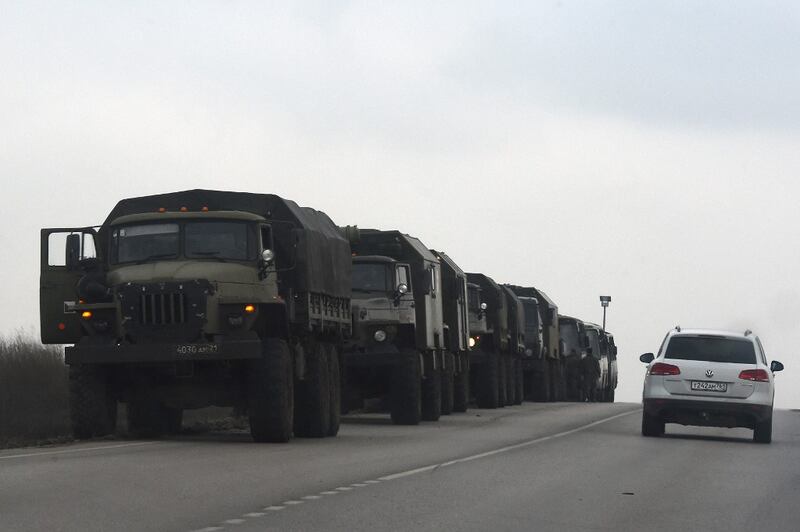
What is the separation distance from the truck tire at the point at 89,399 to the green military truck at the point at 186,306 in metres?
0.01

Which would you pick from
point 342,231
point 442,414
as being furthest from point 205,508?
point 442,414

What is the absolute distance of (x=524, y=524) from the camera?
11484 mm

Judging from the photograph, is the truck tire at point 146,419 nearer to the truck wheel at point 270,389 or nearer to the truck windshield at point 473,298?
the truck wheel at point 270,389

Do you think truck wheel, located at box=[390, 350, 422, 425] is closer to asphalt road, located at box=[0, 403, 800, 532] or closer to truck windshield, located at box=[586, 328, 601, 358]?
asphalt road, located at box=[0, 403, 800, 532]

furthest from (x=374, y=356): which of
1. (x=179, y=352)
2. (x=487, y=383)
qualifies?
(x=487, y=383)

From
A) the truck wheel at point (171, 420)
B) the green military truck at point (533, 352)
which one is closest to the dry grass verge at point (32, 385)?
the truck wheel at point (171, 420)

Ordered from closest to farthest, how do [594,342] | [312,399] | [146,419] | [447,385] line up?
1. [312,399]
2. [146,419]
3. [447,385]
4. [594,342]

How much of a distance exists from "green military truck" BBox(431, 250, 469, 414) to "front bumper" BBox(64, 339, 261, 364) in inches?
539

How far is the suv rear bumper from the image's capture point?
949 inches

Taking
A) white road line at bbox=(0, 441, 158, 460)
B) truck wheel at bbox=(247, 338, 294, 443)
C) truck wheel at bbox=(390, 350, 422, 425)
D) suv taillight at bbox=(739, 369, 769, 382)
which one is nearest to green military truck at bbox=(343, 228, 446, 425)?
truck wheel at bbox=(390, 350, 422, 425)

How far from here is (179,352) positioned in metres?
20.2

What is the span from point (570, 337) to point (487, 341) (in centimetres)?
1692

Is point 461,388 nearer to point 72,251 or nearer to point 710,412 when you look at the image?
point 710,412

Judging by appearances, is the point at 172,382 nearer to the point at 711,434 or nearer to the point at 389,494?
the point at 389,494
